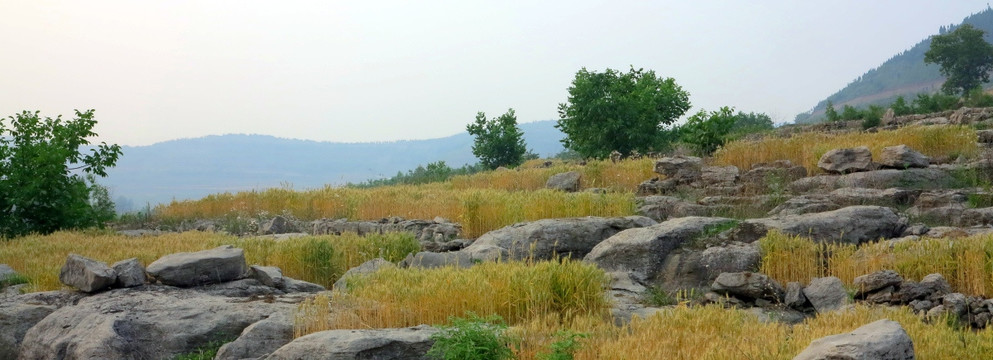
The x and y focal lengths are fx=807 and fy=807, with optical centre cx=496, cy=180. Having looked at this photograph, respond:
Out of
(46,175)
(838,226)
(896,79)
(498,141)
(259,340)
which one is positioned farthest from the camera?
(896,79)

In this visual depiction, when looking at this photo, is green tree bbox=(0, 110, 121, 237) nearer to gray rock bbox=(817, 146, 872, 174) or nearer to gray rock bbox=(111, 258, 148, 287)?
gray rock bbox=(111, 258, 148, 287)

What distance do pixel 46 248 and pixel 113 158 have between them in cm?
506

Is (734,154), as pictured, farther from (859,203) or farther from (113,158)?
(113,158)

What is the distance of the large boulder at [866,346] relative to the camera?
4766 millimetres

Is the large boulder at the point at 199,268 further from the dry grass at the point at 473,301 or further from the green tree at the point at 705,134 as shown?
the green tree at the point at 705,134

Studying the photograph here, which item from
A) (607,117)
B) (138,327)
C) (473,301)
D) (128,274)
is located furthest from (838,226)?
(607,117)

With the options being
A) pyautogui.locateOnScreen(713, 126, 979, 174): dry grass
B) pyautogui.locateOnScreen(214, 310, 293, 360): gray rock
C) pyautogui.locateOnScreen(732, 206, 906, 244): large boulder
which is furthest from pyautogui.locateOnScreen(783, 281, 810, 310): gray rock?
pyautogui.locateOnScreen(713, 126, 979, 174): dry grass

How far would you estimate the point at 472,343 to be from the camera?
600 centimetres

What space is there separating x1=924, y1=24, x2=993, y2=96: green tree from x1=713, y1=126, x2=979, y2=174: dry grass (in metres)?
51.9

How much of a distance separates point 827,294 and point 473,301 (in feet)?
12.4

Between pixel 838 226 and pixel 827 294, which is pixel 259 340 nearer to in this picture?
pixel 827 294

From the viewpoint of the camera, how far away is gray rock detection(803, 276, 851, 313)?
8.34m

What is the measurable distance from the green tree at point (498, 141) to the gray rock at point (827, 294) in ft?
110

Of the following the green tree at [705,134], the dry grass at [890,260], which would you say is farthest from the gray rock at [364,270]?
the green tree at [705,134]
